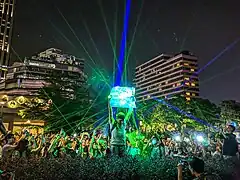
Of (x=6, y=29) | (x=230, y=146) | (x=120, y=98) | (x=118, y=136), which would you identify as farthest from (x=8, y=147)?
(x=6, y=29)

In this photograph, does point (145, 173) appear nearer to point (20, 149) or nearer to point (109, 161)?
point (109, 161)

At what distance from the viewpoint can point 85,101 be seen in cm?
2888

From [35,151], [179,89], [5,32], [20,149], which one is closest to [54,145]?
[35,151]

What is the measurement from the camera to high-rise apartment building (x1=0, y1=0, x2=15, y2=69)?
324ft

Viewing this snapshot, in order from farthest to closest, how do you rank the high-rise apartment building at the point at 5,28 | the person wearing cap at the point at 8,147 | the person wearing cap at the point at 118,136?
1. the high-rise apartment building at the point at 5,28
2. the person wearing cap at the point at 118,136
3. the person wearing cap at the point at 8,147

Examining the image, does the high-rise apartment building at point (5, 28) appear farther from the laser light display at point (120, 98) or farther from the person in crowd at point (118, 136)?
the person in crowd at point (118, 136)

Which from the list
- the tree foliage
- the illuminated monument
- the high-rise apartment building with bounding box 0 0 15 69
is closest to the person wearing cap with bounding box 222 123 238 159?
the tree foliage

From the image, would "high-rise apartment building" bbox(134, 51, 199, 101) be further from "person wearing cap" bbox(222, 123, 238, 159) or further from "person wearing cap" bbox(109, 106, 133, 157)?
"person wearing cap" bbox(222, 123, 238, 159)

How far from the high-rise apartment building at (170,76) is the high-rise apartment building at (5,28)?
59.7 m

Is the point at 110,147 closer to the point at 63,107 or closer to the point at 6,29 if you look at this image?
the point at 63,107

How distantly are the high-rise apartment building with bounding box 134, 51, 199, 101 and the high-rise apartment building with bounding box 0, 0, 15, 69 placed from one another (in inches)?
2349

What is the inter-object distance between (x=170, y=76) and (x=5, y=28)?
7646 centimetres

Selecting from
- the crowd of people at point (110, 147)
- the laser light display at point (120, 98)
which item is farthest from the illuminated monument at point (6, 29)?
the laser light display at point (120, 98)

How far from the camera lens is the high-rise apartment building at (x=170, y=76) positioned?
4685 inches
